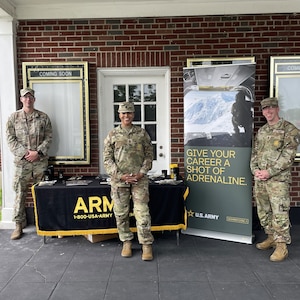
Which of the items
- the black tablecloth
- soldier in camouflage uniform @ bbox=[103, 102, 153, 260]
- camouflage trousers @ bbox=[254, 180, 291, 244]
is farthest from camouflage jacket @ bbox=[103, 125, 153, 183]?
camouflage trousers @ bbox=[254, 180, 291, 244]

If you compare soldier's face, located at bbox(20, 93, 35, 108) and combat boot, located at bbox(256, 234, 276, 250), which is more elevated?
soldier's face, located at bbox(20, 93, 35, 108)

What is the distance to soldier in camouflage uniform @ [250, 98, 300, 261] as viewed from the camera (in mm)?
3592

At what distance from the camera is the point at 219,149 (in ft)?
13.5

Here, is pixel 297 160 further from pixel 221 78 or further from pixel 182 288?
pixel 182 288

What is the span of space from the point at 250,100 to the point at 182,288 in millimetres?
2263

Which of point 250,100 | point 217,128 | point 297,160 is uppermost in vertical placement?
point 250,100

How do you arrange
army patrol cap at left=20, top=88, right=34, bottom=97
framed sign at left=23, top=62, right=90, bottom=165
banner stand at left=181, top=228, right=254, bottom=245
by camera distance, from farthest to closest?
framed sign at left=23, top=62, right=90, bottom=165
army patrol cap at left=20, top=88, right=34, bottom=97
banner stand at left=181, top=228, right=254, bottom=245

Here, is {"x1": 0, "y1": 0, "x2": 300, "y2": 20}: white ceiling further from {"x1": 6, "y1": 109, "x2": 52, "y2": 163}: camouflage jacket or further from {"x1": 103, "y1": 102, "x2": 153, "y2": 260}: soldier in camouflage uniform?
{"x1": 103, "y1": 102, "x2": 153, "y2": 260}: soldier in camouflage uniform

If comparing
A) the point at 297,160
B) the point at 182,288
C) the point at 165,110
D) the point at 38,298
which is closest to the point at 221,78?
the point at 165,110

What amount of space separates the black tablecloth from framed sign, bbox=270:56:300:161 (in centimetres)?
190

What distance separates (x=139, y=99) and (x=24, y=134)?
1.67m

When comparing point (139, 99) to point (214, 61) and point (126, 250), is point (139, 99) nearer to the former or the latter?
point (214, 61)

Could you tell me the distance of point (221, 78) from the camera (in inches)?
160

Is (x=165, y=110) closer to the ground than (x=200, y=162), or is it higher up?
higher up
